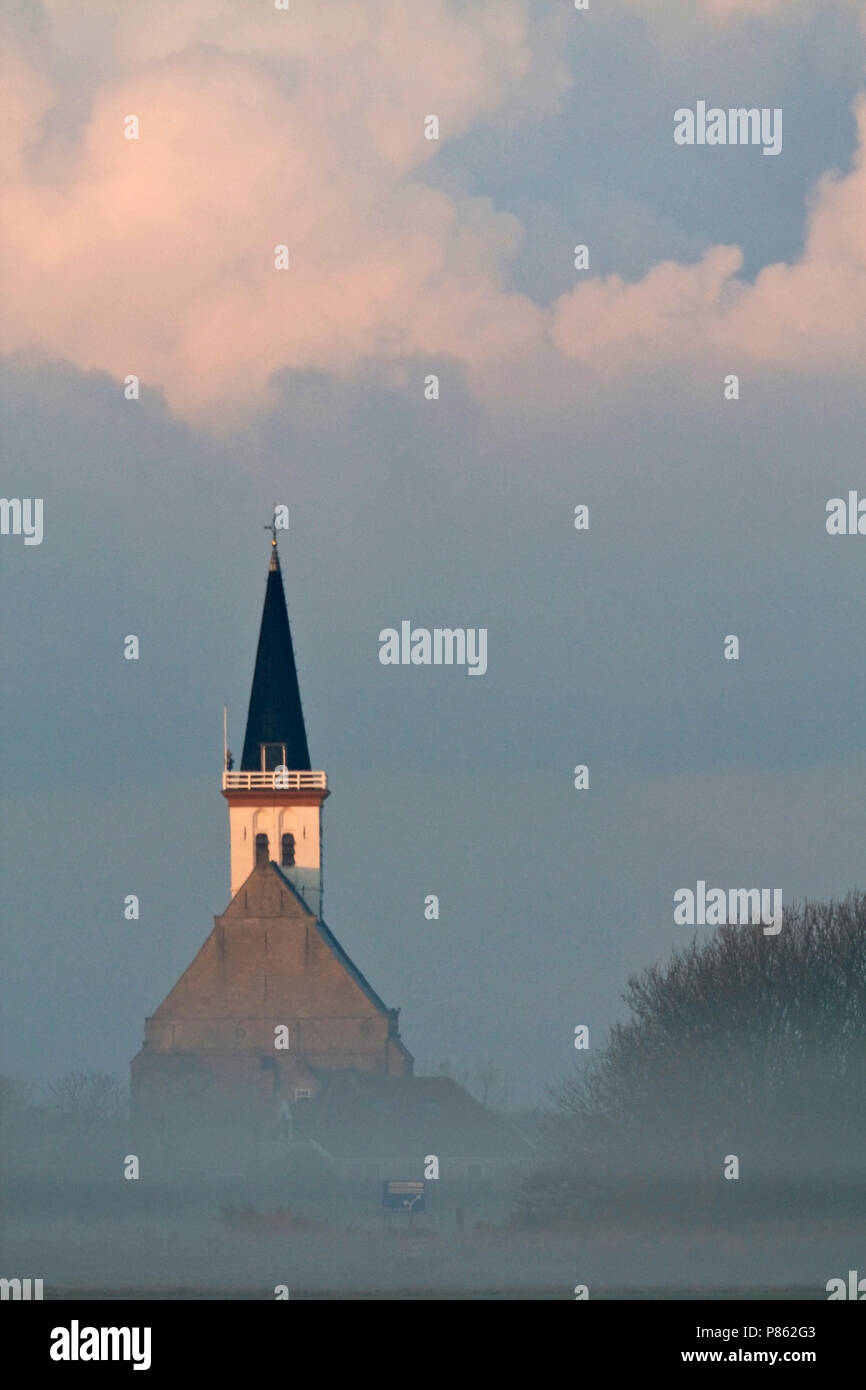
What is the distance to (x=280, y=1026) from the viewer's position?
411 feet

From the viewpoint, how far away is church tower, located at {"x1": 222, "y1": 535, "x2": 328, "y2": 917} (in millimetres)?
133125

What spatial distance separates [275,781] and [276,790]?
463mm

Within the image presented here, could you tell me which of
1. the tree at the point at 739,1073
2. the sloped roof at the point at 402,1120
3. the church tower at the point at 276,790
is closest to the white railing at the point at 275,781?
the church tower at the point at 276,790

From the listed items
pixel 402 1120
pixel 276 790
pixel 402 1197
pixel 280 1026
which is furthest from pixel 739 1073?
pixel 276 790

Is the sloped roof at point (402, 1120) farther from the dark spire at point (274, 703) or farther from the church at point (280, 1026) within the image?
the dark spire at point (274, 703)

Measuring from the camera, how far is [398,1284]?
6262 centimetres

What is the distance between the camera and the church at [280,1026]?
379 feet

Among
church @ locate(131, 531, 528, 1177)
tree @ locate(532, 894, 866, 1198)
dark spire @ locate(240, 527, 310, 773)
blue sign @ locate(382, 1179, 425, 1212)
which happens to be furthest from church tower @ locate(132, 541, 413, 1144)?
tree @ locate(532, 894, 866, 1198)

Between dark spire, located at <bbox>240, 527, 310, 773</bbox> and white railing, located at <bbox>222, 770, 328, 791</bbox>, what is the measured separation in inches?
23.7

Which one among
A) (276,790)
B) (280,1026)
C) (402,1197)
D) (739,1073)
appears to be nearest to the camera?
(739,1073)

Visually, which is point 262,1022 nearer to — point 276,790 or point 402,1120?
point 402,1120

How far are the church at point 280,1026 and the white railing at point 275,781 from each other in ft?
0.23

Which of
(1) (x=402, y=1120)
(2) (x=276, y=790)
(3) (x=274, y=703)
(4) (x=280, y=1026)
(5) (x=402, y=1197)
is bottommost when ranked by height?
(5) (x=402, y=1197)
